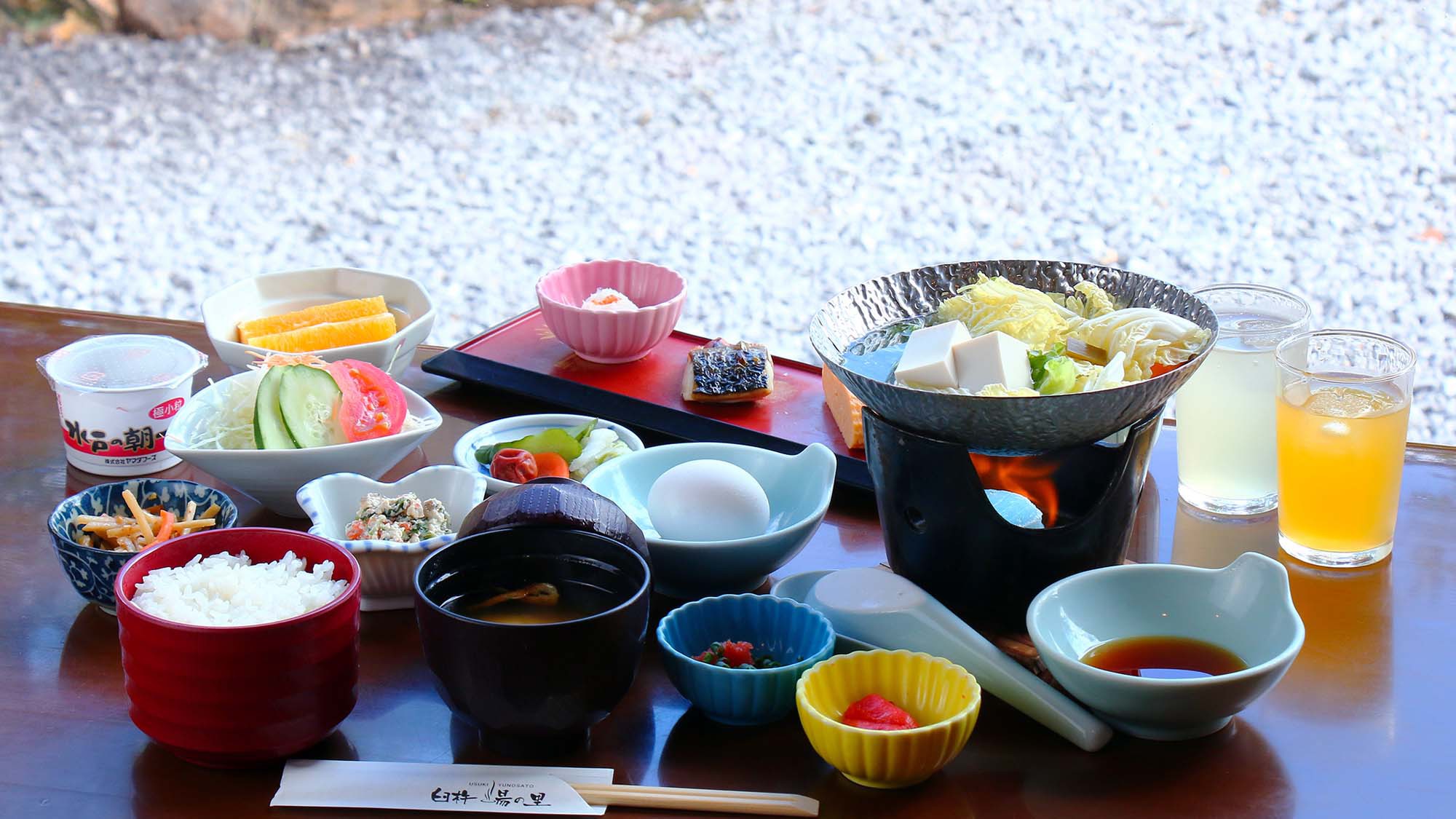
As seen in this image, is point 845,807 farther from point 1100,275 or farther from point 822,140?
point 822,140

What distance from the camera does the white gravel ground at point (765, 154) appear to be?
406 cm

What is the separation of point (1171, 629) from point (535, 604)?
0.52 metres

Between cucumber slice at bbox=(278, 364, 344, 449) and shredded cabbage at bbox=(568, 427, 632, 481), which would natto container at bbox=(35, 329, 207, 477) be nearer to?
cucumber slice at bbox=(278, 364, 344, 449)

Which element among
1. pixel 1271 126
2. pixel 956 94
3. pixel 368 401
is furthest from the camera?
pixel 956 94

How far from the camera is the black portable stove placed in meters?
1.04

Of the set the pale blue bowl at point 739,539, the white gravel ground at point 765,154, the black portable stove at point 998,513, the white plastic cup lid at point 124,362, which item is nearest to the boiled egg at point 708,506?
the pale blue bowl at point 739,539

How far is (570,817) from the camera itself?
2.91 feet

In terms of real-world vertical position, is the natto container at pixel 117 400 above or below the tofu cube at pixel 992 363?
below

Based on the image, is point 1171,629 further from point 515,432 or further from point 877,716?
point 515,432

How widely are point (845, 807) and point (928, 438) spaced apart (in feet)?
0.99

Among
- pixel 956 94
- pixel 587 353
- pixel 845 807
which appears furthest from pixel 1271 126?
pixel 845 807

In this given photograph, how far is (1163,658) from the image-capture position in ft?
3.34

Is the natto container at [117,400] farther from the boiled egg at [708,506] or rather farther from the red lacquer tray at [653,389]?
the boiled egg at [708,506]

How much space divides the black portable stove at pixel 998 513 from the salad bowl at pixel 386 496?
0.38 metres
